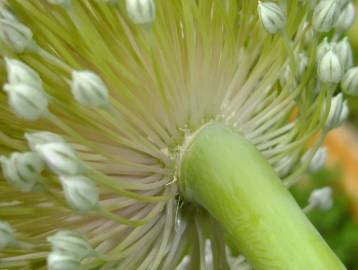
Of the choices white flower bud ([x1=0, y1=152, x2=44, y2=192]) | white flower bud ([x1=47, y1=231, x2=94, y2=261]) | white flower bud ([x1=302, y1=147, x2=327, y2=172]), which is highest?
white flower bud ([x1=302, y1=147, x2=327, y2=172])

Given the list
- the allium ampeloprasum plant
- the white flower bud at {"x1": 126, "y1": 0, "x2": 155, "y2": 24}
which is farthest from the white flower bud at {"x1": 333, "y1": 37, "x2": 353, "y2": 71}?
the white flower bud at {"x1": 126, "y1": 0, "x2": 155, "y2": 24}

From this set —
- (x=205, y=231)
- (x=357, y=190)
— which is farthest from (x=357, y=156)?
(x=205, y=231)

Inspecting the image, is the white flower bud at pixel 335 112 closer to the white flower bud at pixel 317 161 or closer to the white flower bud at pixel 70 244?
the white flower bud at pixel 317 161

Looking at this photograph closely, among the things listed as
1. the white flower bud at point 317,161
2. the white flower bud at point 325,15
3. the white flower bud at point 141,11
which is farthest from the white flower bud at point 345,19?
the white flower bud at point 141,11

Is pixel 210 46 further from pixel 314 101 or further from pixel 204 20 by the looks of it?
pixel 314 101

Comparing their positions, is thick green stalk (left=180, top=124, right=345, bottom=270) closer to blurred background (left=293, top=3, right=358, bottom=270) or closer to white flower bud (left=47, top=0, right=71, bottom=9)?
white flower bud (left=47, top=0, right=71, bottom=9)

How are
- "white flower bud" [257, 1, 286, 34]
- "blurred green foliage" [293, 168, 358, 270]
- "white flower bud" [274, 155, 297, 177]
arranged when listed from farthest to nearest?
"blurred green foliage" [293, 168, 358, 270] → "white flower bud" [274, 155, 297, 177] → "white flower bud" [257, 1, 286, 34]
